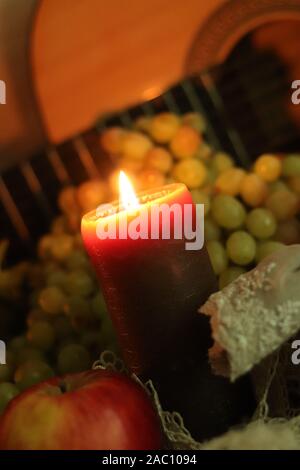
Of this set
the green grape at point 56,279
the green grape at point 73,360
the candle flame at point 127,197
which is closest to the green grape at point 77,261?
the green grape at point 56,279

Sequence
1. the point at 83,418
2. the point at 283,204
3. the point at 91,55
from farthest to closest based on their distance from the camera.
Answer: the point at 91,55
the point at 283,204
the point at 83,418

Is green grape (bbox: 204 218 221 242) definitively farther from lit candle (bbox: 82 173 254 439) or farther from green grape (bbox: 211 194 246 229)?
lit candle (bbox: 82 173 254 439)

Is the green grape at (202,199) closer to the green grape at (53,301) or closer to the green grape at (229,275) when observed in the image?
the green grape at (229,275)

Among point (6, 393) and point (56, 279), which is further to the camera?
point (56, 279)

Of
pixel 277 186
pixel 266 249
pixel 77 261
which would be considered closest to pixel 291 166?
pixel 277 186

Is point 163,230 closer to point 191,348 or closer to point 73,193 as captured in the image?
point 191,348

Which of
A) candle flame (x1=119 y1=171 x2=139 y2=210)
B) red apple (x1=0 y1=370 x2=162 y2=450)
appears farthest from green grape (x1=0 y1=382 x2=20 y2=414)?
candle flame (x1=119 y1=171 x2=139 y2=210)

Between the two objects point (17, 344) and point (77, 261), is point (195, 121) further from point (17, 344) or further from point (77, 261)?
point (17, 344)
